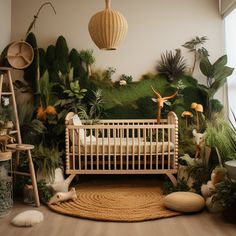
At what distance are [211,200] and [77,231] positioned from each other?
125 cm

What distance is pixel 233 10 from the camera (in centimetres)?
428

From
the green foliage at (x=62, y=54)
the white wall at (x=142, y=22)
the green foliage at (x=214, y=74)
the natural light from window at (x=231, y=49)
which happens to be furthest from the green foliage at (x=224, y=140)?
the green foliage at (x=62, y=54)

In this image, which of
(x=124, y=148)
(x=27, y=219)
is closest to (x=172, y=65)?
(x=124, y=148)

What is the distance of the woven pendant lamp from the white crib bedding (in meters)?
1.28

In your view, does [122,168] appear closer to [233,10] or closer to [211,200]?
[211,200]

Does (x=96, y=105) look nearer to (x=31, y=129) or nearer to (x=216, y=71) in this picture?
(x=31, y=129)

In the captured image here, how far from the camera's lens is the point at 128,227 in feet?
8.96

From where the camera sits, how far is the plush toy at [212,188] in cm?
297

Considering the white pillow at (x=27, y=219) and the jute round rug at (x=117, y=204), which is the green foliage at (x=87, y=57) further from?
the white pillow at (x=27, y=219)

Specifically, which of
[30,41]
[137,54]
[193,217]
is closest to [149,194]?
[193,217]

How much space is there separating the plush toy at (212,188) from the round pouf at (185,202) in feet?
0.24

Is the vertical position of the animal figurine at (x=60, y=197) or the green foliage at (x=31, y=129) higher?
the green foliage at (x=31, y=129)

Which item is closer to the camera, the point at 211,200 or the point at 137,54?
the point at 211,200

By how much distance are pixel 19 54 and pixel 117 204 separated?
6.67 feet
